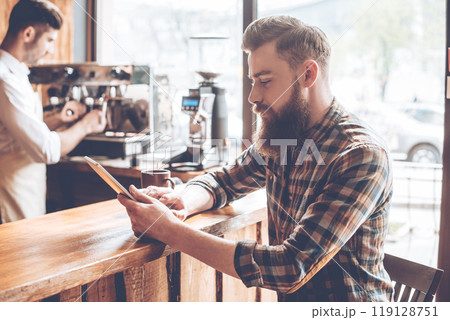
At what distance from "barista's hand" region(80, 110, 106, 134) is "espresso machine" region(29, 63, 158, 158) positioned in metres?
0.12

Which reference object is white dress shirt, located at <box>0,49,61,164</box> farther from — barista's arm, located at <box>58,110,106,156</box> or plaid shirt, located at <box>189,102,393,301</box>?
plaid shirt, located at <box>189,102,393,301</box>

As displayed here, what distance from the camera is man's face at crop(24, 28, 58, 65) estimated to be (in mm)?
2369

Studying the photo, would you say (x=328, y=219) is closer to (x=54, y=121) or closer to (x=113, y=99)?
(x=113, y=99)

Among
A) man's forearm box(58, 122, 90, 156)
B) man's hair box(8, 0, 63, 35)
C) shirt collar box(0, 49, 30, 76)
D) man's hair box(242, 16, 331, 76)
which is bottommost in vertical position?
man's forearm box(58, 122, 90, 156)

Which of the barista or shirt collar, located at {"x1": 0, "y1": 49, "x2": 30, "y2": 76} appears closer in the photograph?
the barista

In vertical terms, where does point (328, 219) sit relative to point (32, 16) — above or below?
below

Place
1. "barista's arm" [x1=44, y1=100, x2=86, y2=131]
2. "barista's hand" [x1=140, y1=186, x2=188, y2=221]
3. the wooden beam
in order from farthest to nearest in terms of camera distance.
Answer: "barista's arm" [x1=44, y1=100, x2=86, y2=131] → the wooden beam → "barista's hand" [x1=140, y1=186, x2=188, y2=221]

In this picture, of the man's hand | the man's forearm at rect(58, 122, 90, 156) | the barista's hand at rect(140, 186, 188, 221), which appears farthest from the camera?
the man's forearm at rect(58, 122, 90, 156)

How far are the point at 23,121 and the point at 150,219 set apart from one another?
49.4 inches

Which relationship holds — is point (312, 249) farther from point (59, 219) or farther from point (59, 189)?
point (59, 189)

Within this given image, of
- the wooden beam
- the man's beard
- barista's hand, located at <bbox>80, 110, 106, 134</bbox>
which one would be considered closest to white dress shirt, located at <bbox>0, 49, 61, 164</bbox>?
barista's hand, located at <bbox>80, 110, 106, 134</bbox>

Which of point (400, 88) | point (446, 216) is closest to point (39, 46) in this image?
point (446, 216)

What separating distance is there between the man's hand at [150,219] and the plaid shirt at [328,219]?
225 millimetres

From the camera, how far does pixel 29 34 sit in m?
2.34
